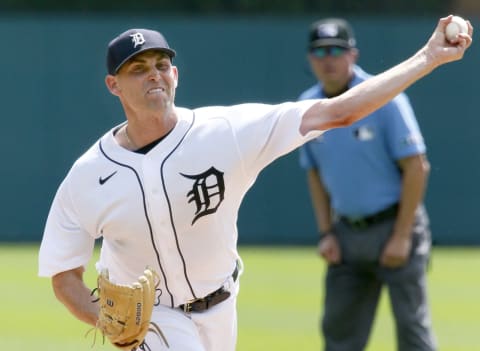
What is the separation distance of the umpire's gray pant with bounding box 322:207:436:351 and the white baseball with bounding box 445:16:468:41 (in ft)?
9.73

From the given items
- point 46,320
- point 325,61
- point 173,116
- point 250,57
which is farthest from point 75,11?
point 173,116

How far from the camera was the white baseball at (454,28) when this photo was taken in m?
4.84

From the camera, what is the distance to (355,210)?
25.8 feet

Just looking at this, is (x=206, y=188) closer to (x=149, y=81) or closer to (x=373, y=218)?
(x=149, y=81)

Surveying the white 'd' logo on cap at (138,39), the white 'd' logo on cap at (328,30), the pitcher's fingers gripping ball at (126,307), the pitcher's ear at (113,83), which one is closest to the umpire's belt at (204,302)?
the pitcher's fingers gripping ball at (126,307)

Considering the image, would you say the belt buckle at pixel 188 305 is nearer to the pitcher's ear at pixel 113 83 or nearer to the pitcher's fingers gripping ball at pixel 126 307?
the pitcher's fingers gripping ball at pixel 126 307

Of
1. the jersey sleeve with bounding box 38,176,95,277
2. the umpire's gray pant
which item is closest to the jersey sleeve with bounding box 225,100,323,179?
the jersey sleeve with bounding box 38,176,95,277

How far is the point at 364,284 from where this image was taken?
7855 millimetres

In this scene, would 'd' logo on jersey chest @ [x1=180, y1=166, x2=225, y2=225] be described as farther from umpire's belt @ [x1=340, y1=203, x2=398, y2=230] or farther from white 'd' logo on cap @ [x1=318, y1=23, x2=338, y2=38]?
white 'd' logo on cap @ [x1=318, y1=23, x2=338, y2=38]

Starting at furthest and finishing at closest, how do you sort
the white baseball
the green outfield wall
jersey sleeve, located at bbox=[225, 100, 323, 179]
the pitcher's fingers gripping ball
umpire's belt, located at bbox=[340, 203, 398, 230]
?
1. the green outfield wall
2. umpire's belt, located at bbox=[340, 203, 398, 230]
3. jersey sleeve, located at bbox=[225, 100, 323, 179]
4. the pitcher's fingers gripping ball
5. the white baseball

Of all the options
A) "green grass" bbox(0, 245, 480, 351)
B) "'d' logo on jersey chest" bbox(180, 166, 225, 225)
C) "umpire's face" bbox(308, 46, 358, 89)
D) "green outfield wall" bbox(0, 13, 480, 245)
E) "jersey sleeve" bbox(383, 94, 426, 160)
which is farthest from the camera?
"green outfield wall" bbox(0, 13, 480, 245)

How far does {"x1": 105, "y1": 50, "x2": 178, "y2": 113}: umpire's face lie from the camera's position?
5.46 metres

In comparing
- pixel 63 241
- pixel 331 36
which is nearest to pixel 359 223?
pixel 331 36

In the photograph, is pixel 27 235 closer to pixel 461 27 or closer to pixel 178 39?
pixel 178 39
